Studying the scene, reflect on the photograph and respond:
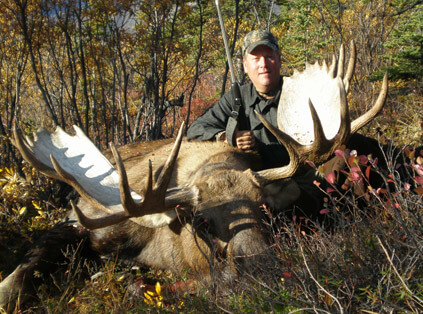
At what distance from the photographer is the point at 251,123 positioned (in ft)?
17.9

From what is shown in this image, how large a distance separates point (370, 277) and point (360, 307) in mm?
261

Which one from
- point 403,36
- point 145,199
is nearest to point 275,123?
point 145,199

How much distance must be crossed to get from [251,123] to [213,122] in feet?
1.59

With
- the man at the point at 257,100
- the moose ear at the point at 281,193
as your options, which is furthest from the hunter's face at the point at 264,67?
the moose ear at the point at 281,193

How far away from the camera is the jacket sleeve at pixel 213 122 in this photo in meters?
5.18

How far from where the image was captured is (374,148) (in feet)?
17.7

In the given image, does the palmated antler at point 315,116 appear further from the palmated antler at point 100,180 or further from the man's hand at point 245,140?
the palmated antler at point 100,180

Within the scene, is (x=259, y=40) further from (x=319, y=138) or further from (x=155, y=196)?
(x=155, y=196)

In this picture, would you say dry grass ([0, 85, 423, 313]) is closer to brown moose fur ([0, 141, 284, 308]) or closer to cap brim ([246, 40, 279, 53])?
brown moose fur ([0, 141, 284, 308])

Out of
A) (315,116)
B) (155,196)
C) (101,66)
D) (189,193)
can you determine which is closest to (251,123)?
(189,193)

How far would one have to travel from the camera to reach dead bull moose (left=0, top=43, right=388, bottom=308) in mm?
3381

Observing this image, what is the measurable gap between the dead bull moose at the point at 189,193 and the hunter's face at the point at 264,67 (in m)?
0.56

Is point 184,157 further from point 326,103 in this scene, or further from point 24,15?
point 24,15

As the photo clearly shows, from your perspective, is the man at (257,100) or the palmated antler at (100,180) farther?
the man at (257,100)
